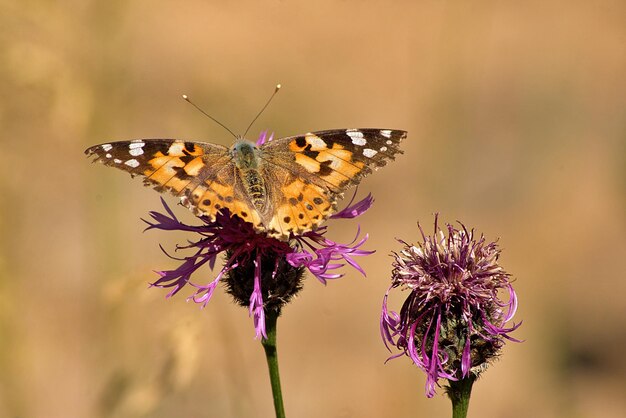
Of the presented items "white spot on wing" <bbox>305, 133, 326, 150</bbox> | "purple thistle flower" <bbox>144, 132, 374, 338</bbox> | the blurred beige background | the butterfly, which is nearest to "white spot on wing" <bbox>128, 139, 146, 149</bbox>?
the butterfly

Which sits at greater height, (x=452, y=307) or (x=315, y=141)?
(x=315, y=141)

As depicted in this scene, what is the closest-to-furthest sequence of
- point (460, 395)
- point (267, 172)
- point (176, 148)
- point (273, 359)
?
point (460, 395), point (273, 359), point (176, 148), point (267, 172)

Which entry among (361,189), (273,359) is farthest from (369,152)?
(361,189)

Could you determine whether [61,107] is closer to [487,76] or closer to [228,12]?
[228,12]

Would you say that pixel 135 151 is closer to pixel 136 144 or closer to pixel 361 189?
pixel 136 144

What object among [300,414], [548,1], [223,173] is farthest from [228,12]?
[223,173]
